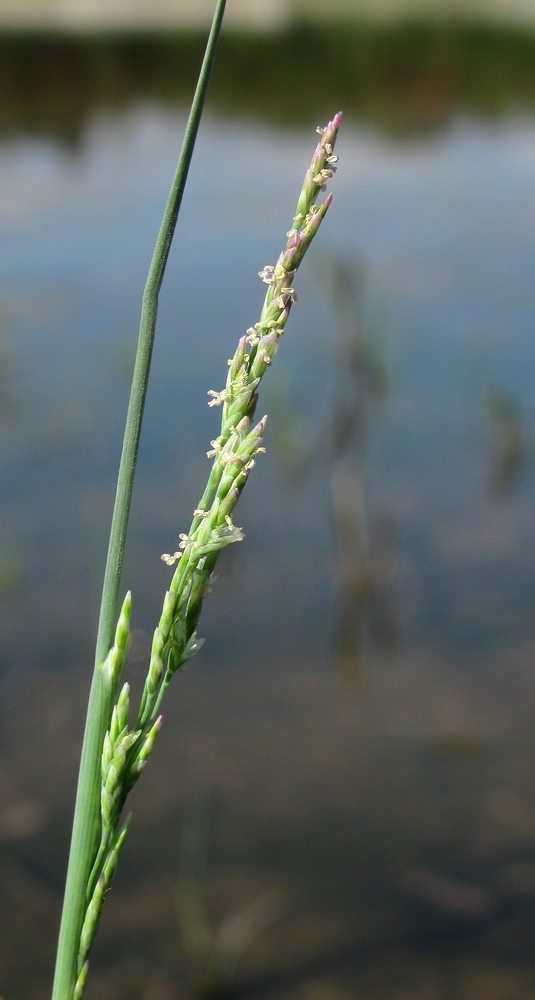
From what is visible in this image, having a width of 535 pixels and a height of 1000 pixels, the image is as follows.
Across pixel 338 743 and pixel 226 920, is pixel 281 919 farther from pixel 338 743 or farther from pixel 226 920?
Answer: pixel 338 743

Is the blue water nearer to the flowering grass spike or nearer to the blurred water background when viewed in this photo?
the blurred water background

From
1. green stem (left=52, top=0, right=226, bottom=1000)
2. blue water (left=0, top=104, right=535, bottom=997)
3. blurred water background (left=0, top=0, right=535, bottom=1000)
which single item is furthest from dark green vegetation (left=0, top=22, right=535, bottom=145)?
green stem (left=52, top=0, right=226, bottom=1000)

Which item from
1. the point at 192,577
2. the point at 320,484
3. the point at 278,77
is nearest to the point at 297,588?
the point at 320,484

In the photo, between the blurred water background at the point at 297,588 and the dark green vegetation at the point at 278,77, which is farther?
the dark green vegetation at the point at 278,77

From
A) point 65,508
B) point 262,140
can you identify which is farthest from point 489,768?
point 262,140

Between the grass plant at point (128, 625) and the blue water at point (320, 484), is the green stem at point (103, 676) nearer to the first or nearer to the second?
the grass plant at point (128, 625)

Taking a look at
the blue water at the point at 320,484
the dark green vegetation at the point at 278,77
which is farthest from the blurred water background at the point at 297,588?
the dark green vegetation at the point at 278,77
